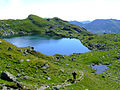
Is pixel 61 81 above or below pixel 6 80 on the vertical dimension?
below

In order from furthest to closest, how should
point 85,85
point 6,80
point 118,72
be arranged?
1. point 118,72
2. point 85,85
3. point 6,80

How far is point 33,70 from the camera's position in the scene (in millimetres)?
37688

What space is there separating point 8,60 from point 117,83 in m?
40.1

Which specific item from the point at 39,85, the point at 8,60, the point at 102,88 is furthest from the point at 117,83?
the point at 8,60

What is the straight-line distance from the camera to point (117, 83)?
4906 cm

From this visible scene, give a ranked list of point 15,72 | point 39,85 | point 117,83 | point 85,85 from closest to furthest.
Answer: point 39,85 < point 15,72 < point 85,85 < point 117,83

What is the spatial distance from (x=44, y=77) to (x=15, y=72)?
7.96 m

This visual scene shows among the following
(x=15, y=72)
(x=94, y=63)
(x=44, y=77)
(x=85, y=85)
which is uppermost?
(x=15, y=72)

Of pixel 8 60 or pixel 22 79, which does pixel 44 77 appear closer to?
pixel 22 79

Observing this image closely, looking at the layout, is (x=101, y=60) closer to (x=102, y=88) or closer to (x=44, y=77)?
(x=102, y=88)

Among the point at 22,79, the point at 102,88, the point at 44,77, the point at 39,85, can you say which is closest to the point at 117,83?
the point at 102,88

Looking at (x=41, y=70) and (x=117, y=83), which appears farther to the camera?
(x=117, y=83)

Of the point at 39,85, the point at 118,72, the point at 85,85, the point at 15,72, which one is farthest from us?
the point at 118,72

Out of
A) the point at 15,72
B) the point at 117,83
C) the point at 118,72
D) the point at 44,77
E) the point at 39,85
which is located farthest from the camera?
the point at 118,72
